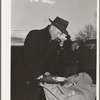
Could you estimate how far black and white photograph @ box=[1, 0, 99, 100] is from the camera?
125 cm

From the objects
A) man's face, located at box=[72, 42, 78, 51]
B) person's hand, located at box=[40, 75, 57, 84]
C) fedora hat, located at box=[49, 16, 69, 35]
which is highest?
fedora hat, located at box=[49, 16, 69, 35]

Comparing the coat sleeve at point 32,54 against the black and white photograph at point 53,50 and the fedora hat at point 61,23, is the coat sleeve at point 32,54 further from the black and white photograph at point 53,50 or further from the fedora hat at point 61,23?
the fedora hat at point 61,23

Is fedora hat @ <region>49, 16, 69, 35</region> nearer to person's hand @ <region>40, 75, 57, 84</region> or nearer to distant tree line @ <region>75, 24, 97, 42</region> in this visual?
distant tree line @ <region>75, 24, 97, 42</region>

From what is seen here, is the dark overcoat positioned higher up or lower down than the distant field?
lower down

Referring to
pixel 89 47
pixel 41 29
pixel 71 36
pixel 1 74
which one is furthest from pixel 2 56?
pixel 89 47

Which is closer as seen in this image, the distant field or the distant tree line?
the distant field

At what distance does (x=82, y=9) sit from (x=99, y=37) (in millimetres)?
200

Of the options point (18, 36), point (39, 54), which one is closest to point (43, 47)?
point (39, 54)

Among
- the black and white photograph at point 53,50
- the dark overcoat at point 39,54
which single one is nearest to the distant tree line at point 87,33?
the black and white photograph at point 53,50

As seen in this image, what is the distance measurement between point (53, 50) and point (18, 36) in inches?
8.3

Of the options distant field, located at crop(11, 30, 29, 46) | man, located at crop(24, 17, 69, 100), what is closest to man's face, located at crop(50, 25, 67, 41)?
man, located at crop(24, 17, 69, 100)

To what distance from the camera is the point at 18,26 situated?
49.2 inches

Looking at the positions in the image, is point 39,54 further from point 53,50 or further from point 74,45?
point 74,45

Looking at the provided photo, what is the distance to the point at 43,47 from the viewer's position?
1.31m
